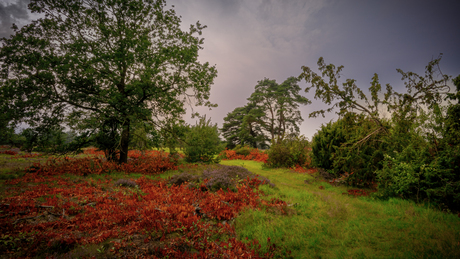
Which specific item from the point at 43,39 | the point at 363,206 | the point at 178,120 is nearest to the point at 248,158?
the point at 178,120

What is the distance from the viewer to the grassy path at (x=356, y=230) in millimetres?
3260

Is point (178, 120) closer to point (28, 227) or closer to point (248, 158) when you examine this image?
point (28, 227)

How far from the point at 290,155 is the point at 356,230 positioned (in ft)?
38.4

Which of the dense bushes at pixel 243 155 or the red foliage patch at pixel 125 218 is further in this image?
the dense bushes at pixel 243 155

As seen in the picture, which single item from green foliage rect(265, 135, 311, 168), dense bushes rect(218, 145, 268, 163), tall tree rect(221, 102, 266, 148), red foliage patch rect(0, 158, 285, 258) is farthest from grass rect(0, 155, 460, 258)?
tall tree rect(221, 102, 266, 148)

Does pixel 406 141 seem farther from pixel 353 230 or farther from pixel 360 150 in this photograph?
pixel 353 230

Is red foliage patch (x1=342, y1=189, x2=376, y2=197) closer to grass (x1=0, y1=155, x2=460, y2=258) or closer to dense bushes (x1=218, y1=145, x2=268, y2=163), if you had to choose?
grass (x1=0, y1=155, x2=460, y2=258)

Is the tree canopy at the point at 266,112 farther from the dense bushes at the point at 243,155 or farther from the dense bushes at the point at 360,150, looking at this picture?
the dense bushes at the point at 360,150

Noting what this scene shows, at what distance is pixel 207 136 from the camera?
16.3 metres

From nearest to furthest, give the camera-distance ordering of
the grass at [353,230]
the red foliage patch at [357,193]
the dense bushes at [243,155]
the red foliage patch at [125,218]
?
1. the red foliage patch at [125,218]
2. the grass at [353,230]
3. the red foliage patch at [357,193]
4. the dense bushes at [243,155]

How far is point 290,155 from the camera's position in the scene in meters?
15.5

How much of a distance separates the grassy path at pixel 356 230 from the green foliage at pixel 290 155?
9.62 m

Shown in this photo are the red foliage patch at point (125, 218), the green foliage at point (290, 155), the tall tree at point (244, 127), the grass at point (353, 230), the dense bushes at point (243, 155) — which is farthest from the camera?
the tall tree at point (244, 127)

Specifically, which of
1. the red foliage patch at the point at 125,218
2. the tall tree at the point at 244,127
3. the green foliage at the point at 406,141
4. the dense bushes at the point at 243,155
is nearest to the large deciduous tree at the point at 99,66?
the red foliage patch at the point at 125,218
